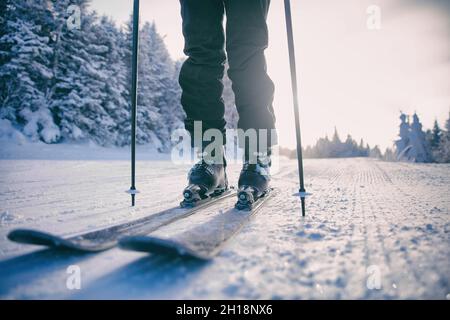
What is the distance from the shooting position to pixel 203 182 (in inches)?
69.6

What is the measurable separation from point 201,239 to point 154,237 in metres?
0.27

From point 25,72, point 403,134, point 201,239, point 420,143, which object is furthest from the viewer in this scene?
point 403,134

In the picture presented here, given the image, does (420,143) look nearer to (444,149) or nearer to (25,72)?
(444,149)

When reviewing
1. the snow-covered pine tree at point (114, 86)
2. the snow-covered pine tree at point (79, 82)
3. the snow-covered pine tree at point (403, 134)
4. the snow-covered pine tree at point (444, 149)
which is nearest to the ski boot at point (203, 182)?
the snow-covered pine tree at point (79, 82)

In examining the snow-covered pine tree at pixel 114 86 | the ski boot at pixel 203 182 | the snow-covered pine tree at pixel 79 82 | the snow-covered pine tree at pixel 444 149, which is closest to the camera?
the ski boot at pixel 203 182

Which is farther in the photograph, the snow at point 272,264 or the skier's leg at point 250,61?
the skier's leg at point 250,61

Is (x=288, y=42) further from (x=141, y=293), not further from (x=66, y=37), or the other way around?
(x=66, y=37)

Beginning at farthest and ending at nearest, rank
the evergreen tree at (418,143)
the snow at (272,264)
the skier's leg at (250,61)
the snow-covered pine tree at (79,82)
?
the evergreen tree at (418,143) < the snow-covered pine tree at (79,82) < the skier's leg at (250,61) < the snow at (272,264)

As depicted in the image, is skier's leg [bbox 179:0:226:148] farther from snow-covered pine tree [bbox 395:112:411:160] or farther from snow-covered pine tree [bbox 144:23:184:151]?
snow-covered pine tree [bbox 395:112:411:160]

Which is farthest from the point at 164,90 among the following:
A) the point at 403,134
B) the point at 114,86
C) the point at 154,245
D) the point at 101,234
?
the point at 403,134

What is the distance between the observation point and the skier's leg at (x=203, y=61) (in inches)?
75.3

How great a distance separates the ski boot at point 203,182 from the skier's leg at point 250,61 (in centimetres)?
37

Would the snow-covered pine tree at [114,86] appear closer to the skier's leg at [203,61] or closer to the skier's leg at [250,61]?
the skier's leg at [203,61]

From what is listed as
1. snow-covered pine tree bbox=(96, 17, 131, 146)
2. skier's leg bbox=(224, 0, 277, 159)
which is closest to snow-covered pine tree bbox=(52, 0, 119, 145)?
snow-covered pine tree bbox=(96, 17, 131, 146)
